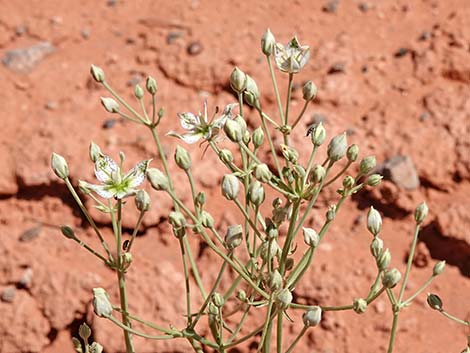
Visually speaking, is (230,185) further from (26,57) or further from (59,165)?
(26,57)

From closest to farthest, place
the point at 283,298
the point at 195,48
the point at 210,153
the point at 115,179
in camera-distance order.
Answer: the point at 283,298
the point at 115,179
the point at 210,153
the point at 195,48

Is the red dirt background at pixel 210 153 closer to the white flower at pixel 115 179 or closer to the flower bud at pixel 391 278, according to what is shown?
the white flower at pixel 115 179

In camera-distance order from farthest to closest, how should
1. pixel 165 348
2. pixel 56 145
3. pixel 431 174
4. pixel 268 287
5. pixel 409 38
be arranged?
pixel 409 38 < pixel 56 145 < pixel 431 174 < pixel 165 348 < pixel 268 287

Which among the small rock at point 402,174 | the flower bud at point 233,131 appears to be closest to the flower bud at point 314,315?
the flower bud at point 233,131

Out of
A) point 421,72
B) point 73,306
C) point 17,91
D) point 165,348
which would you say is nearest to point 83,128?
point 17,91

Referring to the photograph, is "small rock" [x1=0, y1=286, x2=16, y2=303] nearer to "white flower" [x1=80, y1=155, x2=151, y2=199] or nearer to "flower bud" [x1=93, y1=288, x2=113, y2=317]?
"white flower" [x1=80, y1=155, x2=151, y2=199]

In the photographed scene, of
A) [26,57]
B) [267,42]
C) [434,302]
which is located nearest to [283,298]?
[434,302]

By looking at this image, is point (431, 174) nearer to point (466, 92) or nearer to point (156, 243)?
point (466, 92)
